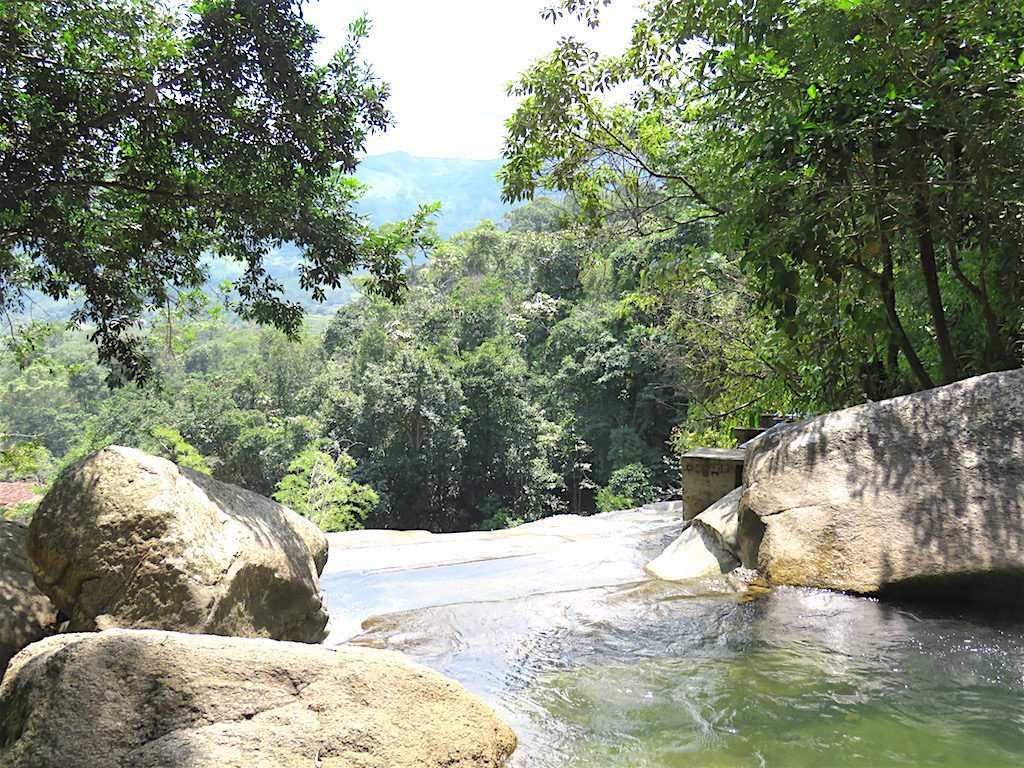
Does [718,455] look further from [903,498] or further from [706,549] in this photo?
[903,498]

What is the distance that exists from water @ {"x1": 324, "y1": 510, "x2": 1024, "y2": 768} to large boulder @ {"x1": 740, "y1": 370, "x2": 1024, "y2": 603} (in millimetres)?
211

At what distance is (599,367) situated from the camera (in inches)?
1133

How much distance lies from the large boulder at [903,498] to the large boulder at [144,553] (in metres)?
3.50

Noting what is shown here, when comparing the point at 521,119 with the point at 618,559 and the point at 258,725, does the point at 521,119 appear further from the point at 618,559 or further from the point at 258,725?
the point at 258,725

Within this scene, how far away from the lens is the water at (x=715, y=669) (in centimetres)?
298

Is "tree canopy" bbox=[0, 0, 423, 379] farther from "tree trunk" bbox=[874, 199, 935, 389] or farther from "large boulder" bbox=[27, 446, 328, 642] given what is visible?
"tree trunk" bbox=[874, 199, 935, 389]

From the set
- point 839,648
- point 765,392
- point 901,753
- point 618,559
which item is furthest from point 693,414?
point 901,753

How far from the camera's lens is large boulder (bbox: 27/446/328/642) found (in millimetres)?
3928

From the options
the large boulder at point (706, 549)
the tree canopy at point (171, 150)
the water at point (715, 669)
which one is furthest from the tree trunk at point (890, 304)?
the tree canopy at point (171, 150)

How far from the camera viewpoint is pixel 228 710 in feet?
8.82

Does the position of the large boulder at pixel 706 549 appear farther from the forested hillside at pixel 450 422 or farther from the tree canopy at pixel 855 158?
the forested hillside at pixel 450 422

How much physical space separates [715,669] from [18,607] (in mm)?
3765

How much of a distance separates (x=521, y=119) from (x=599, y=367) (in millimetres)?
21514

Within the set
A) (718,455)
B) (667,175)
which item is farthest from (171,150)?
(718,455)
